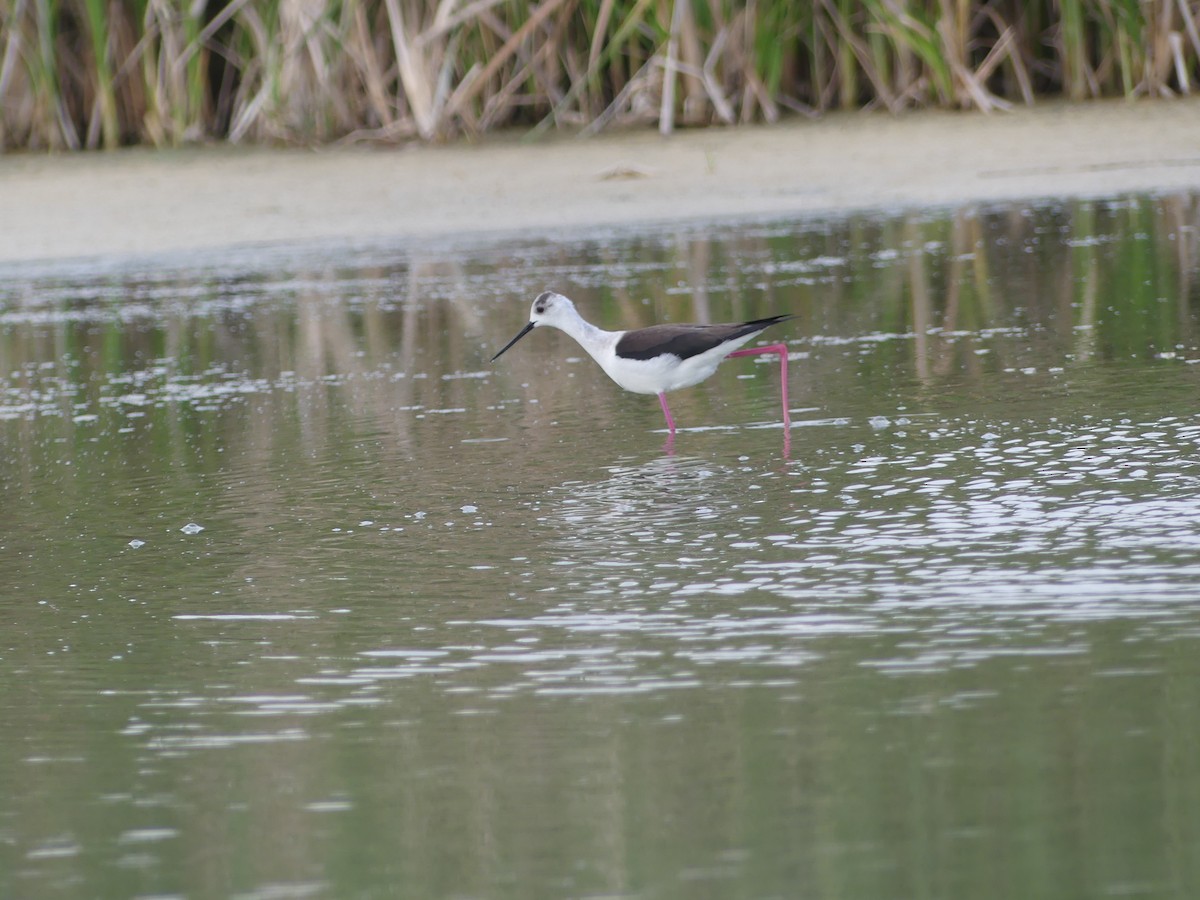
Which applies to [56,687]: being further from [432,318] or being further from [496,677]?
[432,318]

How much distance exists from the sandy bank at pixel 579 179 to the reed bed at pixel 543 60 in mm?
286

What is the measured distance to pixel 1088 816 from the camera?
10.3ft

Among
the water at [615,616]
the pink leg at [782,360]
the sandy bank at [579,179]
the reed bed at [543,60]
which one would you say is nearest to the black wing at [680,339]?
the pink leg at [782,360]

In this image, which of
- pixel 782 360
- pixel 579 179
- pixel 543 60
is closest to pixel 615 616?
pixel 782 360

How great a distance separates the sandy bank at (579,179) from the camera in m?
12.9

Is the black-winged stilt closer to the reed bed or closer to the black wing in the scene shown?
the black wing

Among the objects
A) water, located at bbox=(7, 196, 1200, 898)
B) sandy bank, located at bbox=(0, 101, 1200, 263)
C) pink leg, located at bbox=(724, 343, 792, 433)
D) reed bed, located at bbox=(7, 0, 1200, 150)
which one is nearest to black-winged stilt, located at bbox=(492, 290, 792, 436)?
pink leg, located at bbox=(724, 343, 792, 433)

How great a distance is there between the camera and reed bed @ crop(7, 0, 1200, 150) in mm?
14594

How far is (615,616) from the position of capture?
4.54 metres

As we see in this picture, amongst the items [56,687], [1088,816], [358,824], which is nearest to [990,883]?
[1088,816]

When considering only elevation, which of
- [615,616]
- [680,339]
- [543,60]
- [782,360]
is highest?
[543,60]

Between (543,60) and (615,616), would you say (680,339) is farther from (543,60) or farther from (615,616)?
(543,60)

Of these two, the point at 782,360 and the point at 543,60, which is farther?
the point at 543,60

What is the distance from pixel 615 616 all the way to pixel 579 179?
9659mm
